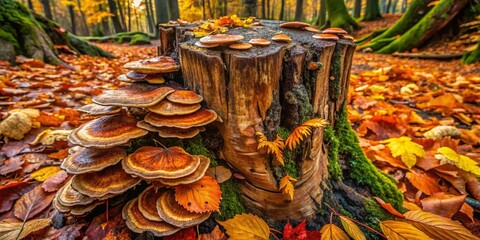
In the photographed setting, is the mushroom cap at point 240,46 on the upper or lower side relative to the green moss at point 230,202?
upper

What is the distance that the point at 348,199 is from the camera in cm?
196

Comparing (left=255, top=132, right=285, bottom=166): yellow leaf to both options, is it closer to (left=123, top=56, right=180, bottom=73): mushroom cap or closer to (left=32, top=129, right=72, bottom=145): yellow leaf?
Answer: (left=123, top=56, right=180, bottom=73): mushroom cap

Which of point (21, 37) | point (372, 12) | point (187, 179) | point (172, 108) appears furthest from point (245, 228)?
point (372, 12)

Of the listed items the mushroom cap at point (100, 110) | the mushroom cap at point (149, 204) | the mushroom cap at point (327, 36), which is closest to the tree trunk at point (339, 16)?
the mushroom cap at point (327, 36)

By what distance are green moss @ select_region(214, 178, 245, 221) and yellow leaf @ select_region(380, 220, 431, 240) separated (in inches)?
36.2

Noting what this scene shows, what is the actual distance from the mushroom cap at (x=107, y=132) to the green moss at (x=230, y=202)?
0.67 meters

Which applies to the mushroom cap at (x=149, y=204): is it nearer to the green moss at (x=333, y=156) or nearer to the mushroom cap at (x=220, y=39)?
the mushroom cap at (x=220, y=39)

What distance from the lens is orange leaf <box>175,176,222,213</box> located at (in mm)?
1331

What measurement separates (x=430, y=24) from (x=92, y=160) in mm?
11442

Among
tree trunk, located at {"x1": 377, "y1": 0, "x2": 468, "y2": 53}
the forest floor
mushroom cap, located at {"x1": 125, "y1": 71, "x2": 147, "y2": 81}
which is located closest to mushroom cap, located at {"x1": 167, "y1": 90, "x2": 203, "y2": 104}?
mushroom cap, located at {"x1": 125, "y1": 71, "x2": 147, "y2": 81}

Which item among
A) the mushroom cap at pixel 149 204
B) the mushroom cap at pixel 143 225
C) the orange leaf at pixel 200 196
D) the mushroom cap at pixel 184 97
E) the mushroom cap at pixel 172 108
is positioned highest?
the mushroom cap at pixel 184 97

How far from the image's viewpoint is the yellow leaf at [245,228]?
146cm

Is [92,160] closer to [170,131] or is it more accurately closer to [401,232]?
[170,131]

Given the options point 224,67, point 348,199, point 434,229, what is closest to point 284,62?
point 224,67
